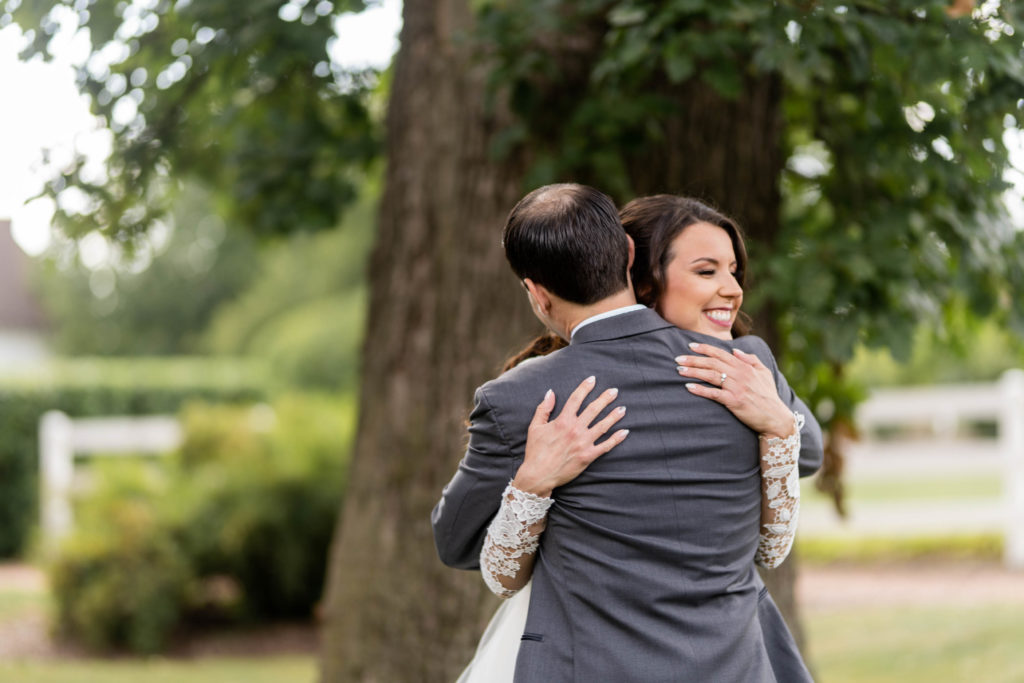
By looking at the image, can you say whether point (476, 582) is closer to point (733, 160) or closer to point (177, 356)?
point (733, 160)

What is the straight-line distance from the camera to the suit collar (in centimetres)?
194

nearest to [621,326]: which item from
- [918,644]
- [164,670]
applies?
[918,644]

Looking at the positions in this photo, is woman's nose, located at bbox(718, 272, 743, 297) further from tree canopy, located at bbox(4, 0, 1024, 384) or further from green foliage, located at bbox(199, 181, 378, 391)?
green foliage, located at bbox(199, 181, 378, 391)

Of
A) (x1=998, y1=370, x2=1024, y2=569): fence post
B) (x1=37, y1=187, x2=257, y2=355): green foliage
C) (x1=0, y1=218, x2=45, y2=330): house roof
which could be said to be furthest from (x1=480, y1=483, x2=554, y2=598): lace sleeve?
(x1=0, y1=218, x2=45, y2=330): house roof

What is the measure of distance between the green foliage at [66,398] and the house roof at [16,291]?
25966 millimetres

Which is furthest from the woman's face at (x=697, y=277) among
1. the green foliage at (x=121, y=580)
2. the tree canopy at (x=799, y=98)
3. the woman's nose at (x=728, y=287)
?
the green foliage at (x=121, y=580)

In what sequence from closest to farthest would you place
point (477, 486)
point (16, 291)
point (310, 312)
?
1. point (477, 486)
2. point (310, 312)
3. point (16, 291)

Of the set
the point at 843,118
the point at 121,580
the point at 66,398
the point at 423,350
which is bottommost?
the point at 121,580

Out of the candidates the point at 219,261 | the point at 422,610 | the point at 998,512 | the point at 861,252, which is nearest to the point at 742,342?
the point at 861,252

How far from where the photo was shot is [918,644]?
6.69m

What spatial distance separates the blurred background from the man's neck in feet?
2.15

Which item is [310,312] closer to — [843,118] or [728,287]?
[843,118]

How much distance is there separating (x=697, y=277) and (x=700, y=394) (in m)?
0.25

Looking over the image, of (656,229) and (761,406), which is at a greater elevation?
(656,229)
